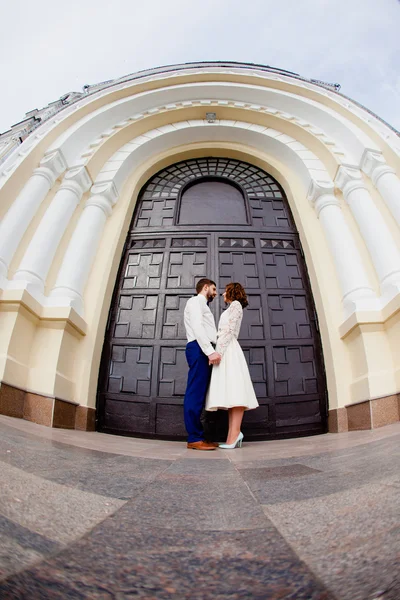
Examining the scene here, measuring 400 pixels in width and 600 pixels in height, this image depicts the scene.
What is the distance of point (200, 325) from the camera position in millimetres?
2936

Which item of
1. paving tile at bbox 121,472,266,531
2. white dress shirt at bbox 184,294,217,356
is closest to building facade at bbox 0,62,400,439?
white dress shirt at bbox 184,294,217,356

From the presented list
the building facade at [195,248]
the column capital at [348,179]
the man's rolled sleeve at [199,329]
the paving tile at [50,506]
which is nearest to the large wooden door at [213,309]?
the building facade at [195,248]

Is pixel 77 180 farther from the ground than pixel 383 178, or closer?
farther from the ground

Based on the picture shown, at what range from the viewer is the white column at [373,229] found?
375 centimetres

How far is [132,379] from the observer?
13.2 feet

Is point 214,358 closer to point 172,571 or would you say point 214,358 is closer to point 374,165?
point 172,571

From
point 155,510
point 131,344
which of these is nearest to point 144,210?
point 131,344

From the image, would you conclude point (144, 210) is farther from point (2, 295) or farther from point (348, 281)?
point (348, 281)

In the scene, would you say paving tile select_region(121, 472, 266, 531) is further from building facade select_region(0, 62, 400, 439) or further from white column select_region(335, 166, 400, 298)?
white column select_region(335, 166, 400, 298)

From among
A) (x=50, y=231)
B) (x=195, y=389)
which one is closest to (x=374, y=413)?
(x=195, y=389)

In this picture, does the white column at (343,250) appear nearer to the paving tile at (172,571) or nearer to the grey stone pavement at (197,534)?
the grey stone pavement at (197,534)

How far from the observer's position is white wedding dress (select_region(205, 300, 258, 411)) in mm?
2746

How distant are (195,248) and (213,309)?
117 centimetres

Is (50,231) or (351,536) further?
(50,231)
